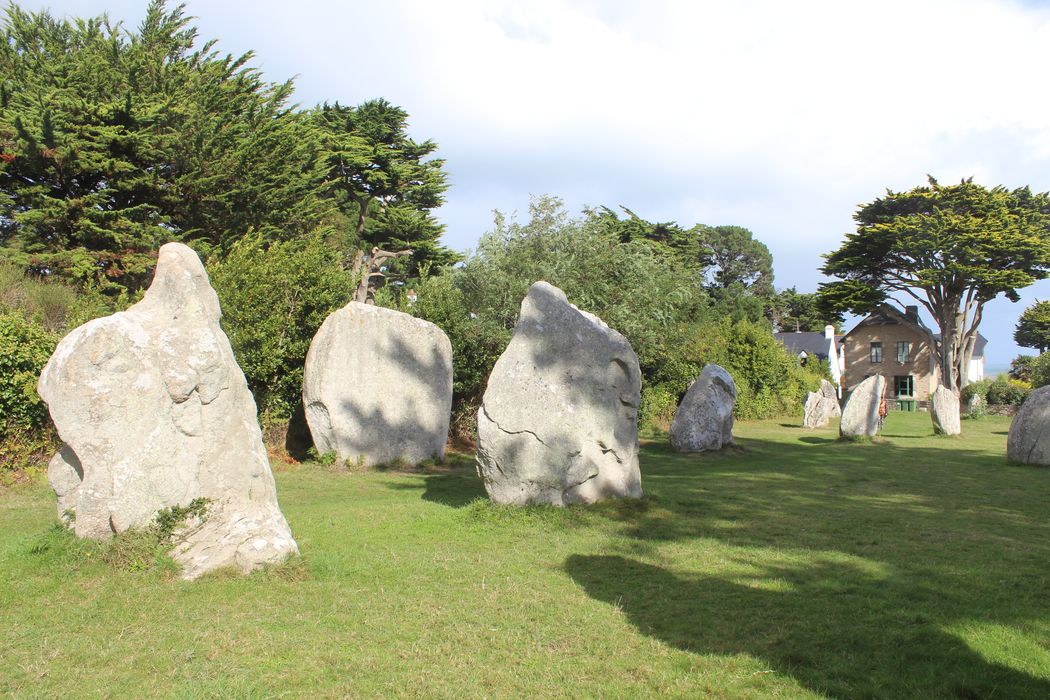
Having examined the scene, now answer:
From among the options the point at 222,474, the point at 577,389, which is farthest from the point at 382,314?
the point at 222,474

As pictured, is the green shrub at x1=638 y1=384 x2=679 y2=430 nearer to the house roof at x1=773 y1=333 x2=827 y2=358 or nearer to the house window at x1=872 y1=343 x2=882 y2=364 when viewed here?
the house window at x1=872 y1=343 x2=882 y2=364

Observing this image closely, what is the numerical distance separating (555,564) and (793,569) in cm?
228

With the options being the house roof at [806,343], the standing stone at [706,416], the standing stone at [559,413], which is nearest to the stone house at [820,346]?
the house roof at [806,343]

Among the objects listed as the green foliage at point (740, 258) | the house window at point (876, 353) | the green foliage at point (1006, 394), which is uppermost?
the green foliage at point (740, 258)

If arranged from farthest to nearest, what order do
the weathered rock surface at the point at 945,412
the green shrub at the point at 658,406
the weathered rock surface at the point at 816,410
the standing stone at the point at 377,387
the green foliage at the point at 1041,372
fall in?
1. the green foliage at the point at 1041,372
2. the weathered rock surface at the point at 816,410
3. the green shrub at the point at 658,406
4. the weathered rock surface at the point at 945,412
5. the standing stone at the point at 377,387

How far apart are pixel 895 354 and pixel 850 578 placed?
51.8 meters

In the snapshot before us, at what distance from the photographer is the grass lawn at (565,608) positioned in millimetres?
4742

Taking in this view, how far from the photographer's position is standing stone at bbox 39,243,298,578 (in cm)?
661

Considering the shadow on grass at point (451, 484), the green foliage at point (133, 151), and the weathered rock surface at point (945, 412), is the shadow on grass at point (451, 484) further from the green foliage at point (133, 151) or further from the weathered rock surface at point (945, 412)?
the weathered rock surface at point (945, 412)

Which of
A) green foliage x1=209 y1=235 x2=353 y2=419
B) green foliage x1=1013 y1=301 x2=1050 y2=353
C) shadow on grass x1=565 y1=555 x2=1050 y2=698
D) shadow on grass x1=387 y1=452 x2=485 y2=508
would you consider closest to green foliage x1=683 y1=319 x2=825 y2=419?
shadow on grass x1=387 y1=452 x2=485 y2=508

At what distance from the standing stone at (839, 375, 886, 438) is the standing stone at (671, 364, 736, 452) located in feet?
17.1

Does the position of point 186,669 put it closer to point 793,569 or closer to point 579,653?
point 579,653

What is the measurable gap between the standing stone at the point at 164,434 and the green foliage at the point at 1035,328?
60609 millimetres

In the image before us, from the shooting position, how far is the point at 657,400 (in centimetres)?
2711
